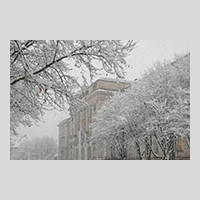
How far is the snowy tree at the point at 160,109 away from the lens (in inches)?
486

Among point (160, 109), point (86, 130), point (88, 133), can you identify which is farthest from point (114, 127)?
point (88, 133)

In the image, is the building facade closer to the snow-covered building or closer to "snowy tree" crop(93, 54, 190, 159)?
the snow-covered building

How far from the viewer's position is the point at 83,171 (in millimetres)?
6148

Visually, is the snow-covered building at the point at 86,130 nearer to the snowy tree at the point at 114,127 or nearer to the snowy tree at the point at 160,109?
the snowy tree at the point at 114,127

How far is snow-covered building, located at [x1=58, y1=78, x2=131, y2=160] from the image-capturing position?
889 inches

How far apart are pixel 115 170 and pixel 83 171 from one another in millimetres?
848

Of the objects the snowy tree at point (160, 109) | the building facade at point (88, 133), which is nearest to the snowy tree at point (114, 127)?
the snowy tree at point (160, 109)

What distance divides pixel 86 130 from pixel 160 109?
1342 centimetres

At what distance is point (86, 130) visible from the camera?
2528 centimetres

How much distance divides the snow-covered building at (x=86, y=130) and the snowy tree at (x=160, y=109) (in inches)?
124

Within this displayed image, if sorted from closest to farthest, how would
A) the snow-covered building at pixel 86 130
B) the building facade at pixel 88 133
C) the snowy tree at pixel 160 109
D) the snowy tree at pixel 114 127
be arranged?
the snowy tree at pixel 160 109 < the snowy tree at pixel 114 127 < the building facade at pixel 88 133 < the snow-covered building at pixel 86 130

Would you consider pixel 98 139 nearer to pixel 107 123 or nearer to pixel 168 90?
pixel 107 123
